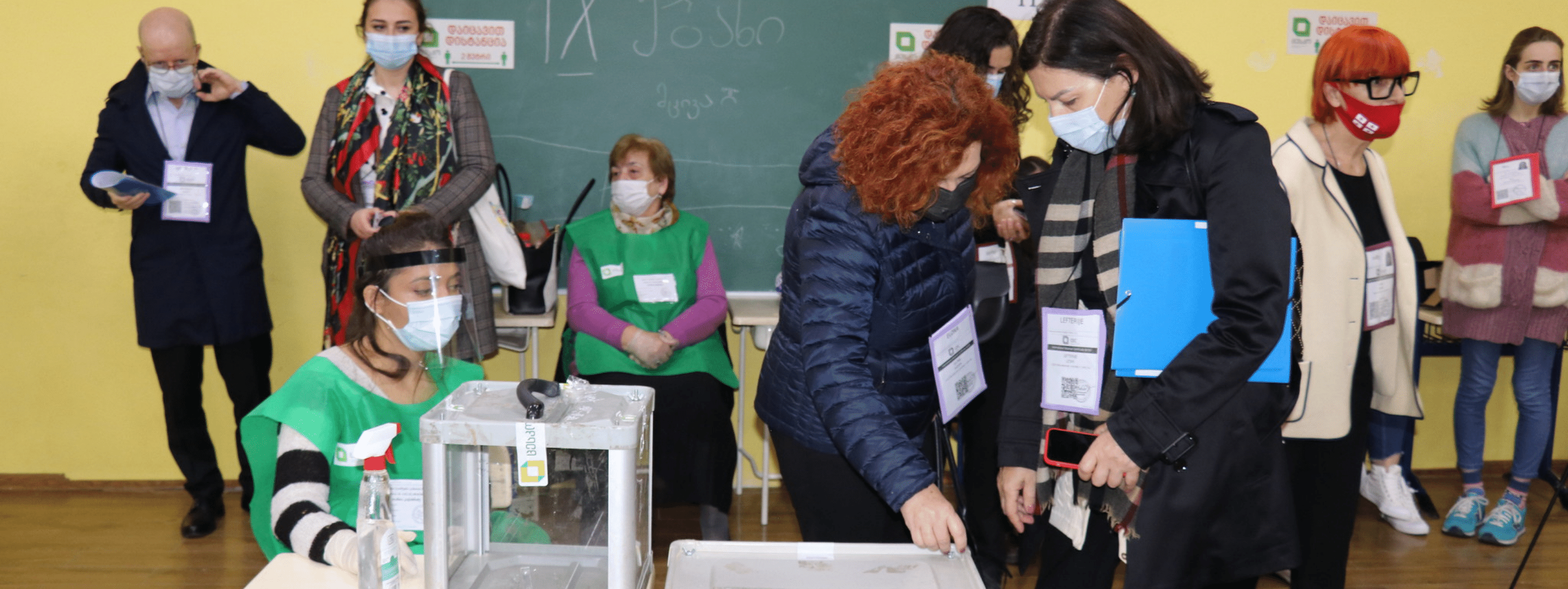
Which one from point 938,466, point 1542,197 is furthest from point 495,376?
point 1542,197

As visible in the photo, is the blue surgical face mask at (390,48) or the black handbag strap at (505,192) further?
the black handbag strap at (505,192)

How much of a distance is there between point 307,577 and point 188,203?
2366 millimetres

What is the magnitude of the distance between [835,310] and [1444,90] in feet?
12.3

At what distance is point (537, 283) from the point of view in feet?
11.5

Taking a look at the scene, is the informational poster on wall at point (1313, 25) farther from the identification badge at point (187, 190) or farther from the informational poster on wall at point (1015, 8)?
the identification badge at point (187, 190)

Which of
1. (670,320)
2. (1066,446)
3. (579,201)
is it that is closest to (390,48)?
(579,201)

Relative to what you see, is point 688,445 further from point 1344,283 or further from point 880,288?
point 1344,283

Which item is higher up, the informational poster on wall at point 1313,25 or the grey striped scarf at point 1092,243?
the informational poster on wall at point 1313,25

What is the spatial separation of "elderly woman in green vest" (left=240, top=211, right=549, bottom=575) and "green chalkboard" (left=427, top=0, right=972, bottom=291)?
1918 mm

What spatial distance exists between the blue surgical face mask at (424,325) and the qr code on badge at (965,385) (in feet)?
3.03

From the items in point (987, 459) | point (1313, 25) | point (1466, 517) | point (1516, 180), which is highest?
point (1313, 25)

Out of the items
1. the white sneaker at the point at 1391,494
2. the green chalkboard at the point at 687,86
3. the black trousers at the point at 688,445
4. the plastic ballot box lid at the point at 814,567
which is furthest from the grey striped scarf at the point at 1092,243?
the white sneaker at the point at 1391,494

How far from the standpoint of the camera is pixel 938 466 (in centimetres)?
202

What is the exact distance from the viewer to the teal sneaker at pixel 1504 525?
3502 mm
